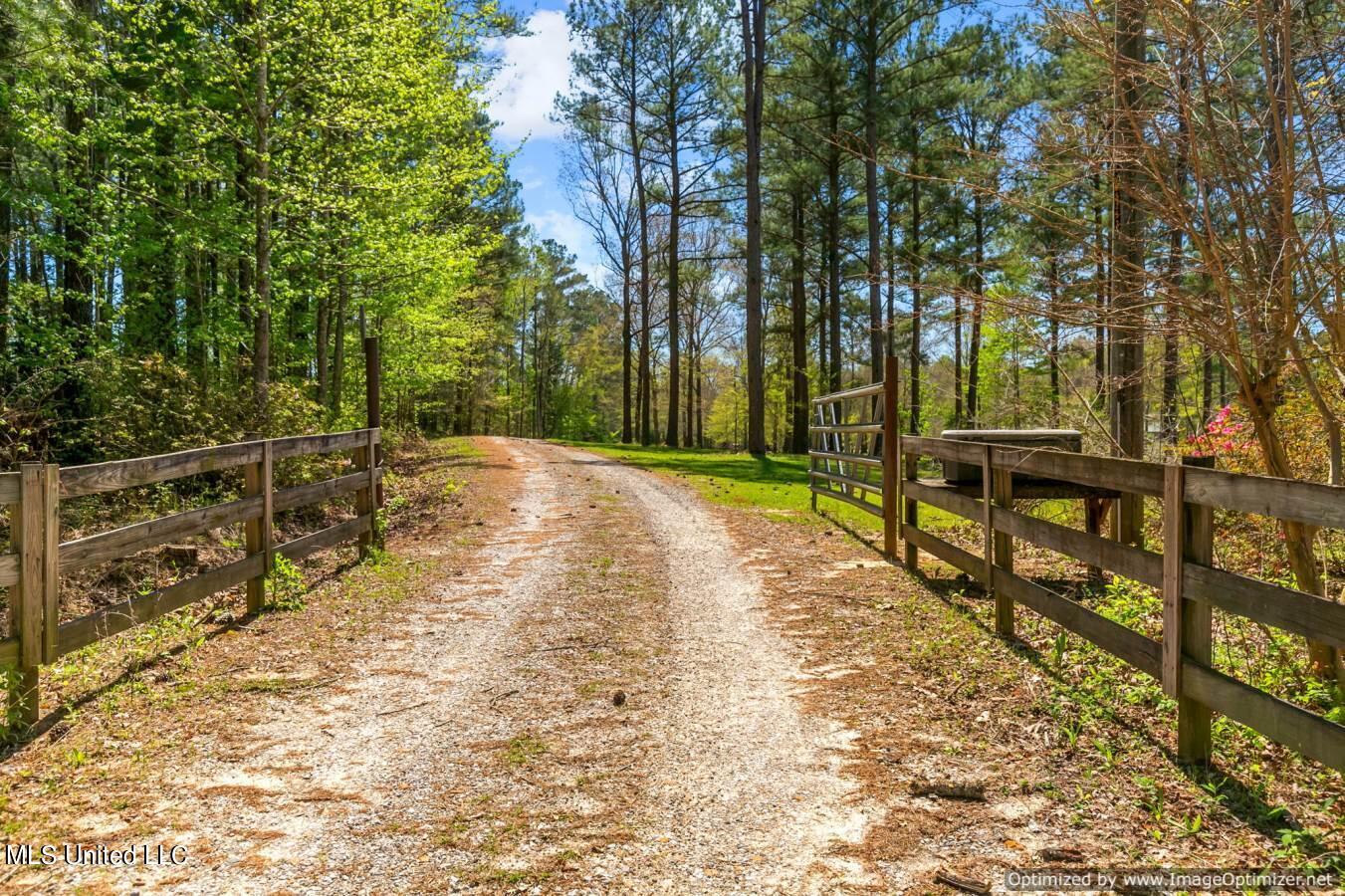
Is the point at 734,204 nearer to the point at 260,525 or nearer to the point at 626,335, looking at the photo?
the point at 626,335

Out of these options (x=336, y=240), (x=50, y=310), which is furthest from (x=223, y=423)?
(x=50, y=310)

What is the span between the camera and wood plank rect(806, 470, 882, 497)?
8.91 meters

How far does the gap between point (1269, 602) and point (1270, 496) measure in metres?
0.39

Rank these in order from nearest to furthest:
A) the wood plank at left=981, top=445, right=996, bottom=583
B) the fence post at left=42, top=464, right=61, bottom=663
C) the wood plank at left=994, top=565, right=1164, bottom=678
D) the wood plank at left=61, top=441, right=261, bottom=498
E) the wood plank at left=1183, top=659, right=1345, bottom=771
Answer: the wood plank at left=1183, top=659, right=1345, bottom=771 < the wood plank at left=994, top=565, right=1164, bottom=678 < the fence post at left=42, top=464, right=61, bottom=663 < the wood plank at left=61, top=441, right=261, bottom=498 < the wood plank at left=981, top=445, right=996, bottom=583

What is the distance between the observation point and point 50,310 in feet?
48.1

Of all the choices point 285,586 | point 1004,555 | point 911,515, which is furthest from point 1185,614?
point 285,586

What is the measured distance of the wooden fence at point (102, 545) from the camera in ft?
12.1

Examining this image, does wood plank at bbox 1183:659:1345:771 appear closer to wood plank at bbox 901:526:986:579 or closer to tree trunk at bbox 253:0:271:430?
wood plank at bbox 901:526:986:579

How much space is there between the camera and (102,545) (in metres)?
4.25

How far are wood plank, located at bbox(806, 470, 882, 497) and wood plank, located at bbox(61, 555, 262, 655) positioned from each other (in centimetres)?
639

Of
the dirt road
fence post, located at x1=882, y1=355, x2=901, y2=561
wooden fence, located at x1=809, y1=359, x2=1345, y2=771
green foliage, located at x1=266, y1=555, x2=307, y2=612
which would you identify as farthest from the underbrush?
green foliage, located at x1=266, y1=555, x2=307, y2=612

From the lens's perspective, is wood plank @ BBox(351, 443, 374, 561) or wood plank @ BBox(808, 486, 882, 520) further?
wood plank @ BBox(808, 486, 882, 520)

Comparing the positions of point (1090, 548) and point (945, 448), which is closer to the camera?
point (1090, 548)

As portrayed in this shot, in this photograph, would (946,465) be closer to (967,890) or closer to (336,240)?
(967,890)
